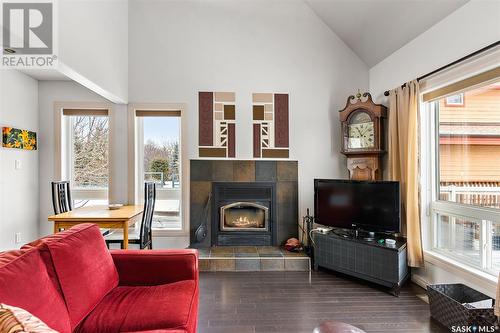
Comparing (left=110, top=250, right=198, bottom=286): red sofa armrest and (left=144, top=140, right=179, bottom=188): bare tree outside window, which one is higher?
(left=144, top=140, right=179, bottom=188): bare tree outside window

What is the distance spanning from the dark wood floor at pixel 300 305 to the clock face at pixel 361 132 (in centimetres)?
172

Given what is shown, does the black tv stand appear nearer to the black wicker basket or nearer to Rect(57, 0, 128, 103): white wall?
the black wicker basket

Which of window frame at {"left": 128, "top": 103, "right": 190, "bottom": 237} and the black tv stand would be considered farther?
window frame at {"left": 128, "top": 103, "right": 190, "bottom": 237}

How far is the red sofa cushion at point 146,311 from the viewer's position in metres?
1.48

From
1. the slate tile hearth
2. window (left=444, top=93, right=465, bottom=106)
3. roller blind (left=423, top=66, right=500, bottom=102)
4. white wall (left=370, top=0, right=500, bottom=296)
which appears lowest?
the slate tile hearth

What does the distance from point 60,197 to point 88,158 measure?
1004 millimetres

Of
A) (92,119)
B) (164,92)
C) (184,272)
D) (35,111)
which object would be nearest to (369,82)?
(164,92)

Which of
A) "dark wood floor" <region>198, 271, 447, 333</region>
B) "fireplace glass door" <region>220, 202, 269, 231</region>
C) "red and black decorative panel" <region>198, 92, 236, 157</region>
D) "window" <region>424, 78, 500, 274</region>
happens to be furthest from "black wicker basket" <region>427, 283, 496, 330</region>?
"red and black decorative panel" <region>198, 92, 236, 157</region>

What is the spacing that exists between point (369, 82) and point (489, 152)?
2060 mm

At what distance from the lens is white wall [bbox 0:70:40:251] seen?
11.3ft

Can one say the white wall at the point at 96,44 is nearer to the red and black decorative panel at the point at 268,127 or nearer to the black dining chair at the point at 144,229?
the black dining chair at the point at 144,229

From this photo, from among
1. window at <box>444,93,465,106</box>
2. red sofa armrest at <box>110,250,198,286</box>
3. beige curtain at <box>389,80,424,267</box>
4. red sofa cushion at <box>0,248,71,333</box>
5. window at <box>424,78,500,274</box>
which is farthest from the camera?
beige curtain at <box>389,80,424,267</box>

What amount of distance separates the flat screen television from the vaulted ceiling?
1.72m

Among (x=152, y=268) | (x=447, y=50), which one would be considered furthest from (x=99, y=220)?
(x=447, y=50)
